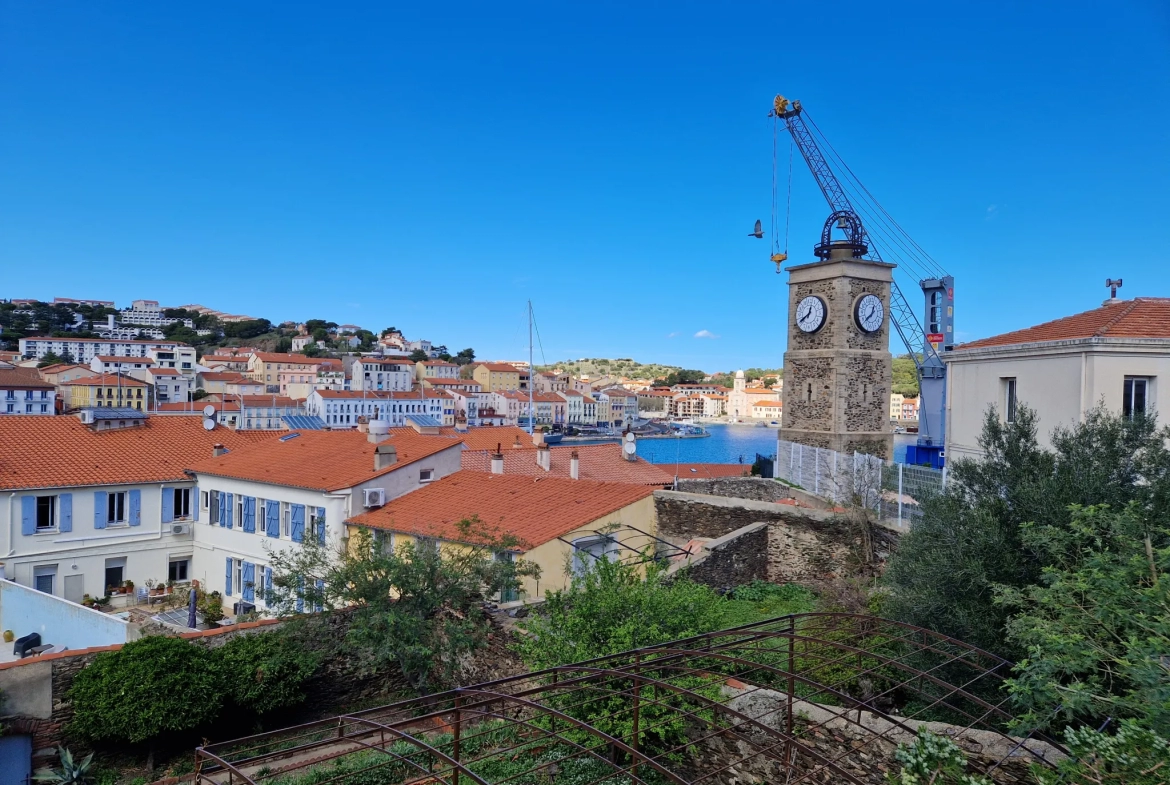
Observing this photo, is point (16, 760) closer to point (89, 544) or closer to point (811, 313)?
point (89, 544)

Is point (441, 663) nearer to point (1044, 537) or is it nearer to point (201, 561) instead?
point (1044, 537)

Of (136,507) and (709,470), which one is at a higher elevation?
(136,507)

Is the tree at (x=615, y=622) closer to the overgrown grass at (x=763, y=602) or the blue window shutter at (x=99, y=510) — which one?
the overgrown grass at (x=763, y=602)

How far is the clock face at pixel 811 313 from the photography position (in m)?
27.2

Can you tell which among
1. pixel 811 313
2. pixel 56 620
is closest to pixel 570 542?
pixel 56 620

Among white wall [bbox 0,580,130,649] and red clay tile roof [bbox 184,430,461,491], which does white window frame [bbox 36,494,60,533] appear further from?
red clay tile roof [bbox 184,430,461,491]

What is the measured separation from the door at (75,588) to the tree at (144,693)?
35.7ft

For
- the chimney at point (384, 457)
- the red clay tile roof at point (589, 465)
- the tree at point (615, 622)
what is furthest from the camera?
the red clay tile roof at point (589, 465)

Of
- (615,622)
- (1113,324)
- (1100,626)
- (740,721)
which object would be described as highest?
(1113,324)

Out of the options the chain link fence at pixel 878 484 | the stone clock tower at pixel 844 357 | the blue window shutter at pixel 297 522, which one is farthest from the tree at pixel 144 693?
the stone clock tower at pixel 844 357

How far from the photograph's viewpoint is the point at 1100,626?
6547 millimetres

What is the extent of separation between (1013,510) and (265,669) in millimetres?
11448

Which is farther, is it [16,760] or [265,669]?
[265,669]

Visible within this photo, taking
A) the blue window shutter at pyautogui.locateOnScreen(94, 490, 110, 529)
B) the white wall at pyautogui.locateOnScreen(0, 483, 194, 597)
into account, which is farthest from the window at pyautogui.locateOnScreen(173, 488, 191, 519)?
the blue window shutter at pyautogui.locateOnScreen(94, 490, 110, 529)
